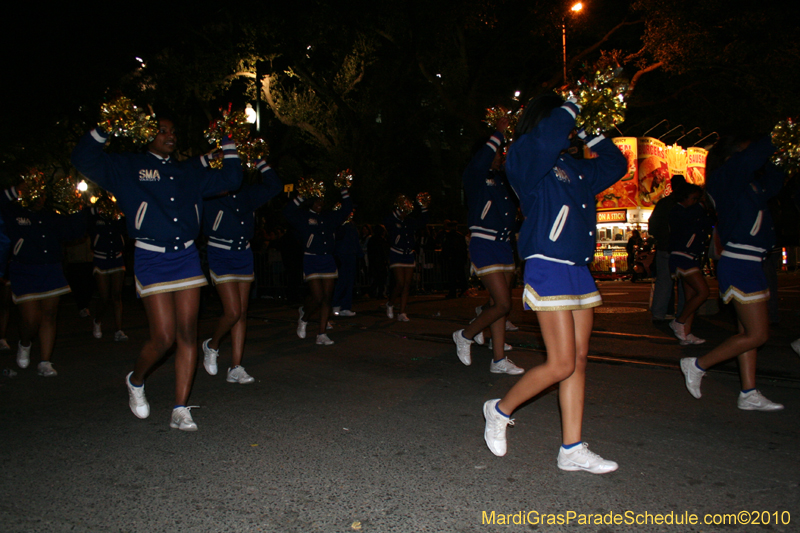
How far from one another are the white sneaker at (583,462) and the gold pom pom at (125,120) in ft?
11.2

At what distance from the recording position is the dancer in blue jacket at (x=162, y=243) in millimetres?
4117

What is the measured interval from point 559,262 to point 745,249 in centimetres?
211

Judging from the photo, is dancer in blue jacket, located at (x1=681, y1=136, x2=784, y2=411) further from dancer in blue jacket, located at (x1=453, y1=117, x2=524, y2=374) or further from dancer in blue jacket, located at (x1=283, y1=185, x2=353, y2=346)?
dancer in blue jacket, located at (x1=283, y1=185, x2=353, y2=346)

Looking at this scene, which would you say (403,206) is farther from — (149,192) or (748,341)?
(748,341)

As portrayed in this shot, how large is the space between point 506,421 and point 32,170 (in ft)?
17.8

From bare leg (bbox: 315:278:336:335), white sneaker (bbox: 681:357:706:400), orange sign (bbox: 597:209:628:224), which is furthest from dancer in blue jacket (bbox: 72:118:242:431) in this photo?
orange sign (bbox: 597:209:628:224)

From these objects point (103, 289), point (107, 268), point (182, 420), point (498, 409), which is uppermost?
point (107, 268)

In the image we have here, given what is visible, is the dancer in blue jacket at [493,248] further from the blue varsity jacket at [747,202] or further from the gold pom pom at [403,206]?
the gold pom pom at [403,206]

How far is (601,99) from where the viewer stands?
3273 mm

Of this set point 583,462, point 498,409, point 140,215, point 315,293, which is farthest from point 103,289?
point 583,462

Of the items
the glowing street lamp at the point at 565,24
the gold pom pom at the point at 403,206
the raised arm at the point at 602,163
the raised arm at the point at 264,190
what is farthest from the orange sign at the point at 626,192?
the raised arm at the point at 602,163

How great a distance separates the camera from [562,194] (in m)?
3.30

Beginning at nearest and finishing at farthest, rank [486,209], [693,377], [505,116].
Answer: [693,377]
[505,116]
[486,209]

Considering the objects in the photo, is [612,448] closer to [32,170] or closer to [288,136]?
[32,170]
